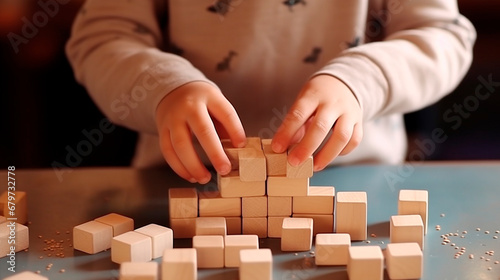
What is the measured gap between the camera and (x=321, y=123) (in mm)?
864

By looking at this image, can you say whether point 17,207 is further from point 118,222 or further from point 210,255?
point 210,255

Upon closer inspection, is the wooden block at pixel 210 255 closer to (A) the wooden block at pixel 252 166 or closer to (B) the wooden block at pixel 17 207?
(A) the wooden block at pixel 252 166

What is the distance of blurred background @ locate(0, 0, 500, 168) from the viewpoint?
2037 millimetres

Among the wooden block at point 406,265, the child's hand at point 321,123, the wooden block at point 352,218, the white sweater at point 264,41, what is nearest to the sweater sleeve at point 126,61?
the white sweater at point 264,41

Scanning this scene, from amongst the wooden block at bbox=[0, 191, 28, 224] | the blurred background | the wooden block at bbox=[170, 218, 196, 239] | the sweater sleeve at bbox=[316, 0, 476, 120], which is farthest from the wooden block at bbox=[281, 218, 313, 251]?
the blurred background

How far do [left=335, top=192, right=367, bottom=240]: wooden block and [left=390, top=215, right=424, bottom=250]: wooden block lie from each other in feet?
0.13

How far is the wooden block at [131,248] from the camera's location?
781 millimetres

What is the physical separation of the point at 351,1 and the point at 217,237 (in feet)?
1.69

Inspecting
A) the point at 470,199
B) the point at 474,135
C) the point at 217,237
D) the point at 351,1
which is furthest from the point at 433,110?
the point at 217,237

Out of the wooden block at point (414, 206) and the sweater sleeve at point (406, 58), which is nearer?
the wooden block at point (414, 206)

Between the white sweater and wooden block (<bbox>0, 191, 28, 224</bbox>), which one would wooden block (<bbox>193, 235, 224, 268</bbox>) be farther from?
the white sweater

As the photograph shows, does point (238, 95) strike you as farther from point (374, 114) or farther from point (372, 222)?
point (372, 222)

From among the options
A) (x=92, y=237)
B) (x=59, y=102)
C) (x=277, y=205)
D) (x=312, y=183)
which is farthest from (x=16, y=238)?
(x=59, y=102)

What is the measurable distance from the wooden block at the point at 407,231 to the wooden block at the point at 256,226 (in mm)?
147
